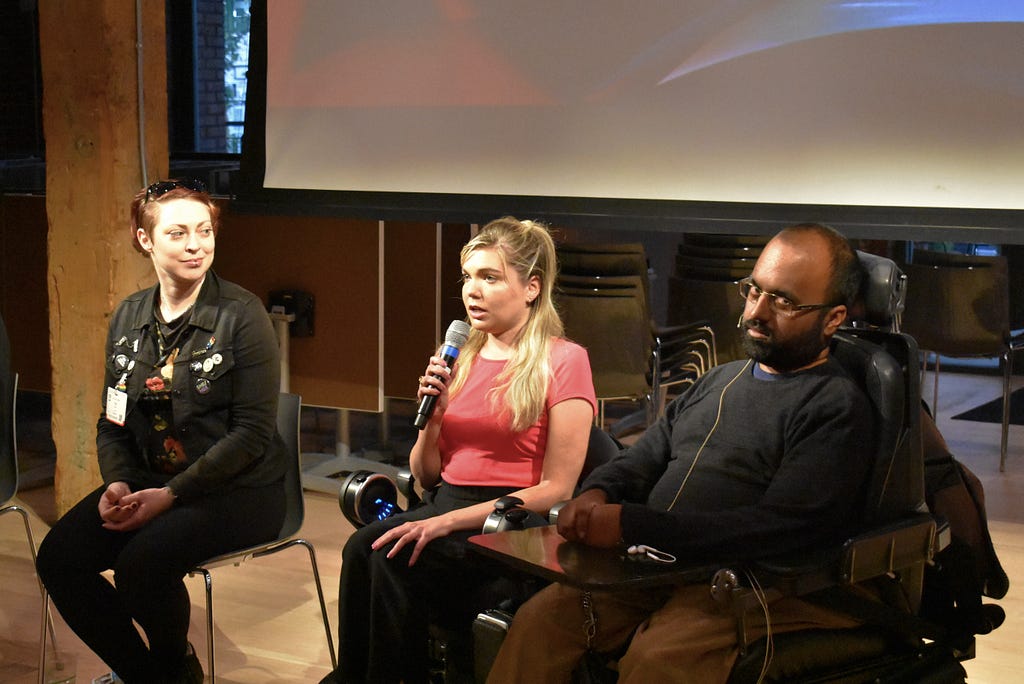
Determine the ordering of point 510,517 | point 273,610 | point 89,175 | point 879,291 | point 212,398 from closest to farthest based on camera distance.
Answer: point 879,291, point 510,517, point 212,398, point 273,610, point 89,175

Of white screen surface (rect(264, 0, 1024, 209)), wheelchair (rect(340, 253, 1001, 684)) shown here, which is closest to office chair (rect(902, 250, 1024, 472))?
white screen surface (rect(264, 0, 1024, 209))

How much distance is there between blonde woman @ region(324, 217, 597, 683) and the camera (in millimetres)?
2559

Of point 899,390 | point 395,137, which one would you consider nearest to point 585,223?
point 395,137

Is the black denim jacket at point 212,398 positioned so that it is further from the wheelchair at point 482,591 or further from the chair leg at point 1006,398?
the chair leg at point 1006,398

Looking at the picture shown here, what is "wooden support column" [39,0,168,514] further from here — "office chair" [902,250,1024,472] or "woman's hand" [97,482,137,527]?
"office chair" [902,250,1024,472]

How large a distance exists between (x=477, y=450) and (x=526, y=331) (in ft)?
0.96

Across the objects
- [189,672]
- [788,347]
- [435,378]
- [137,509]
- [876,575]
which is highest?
[788,347]

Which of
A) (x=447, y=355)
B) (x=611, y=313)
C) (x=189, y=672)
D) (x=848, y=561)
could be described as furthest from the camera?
(x=611, y=313)

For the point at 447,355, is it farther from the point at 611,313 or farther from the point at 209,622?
the point at 611,313

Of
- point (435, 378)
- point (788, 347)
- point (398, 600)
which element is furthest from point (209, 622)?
point (788, 347)

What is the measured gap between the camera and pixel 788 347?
2.25 metres

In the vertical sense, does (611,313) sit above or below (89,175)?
below

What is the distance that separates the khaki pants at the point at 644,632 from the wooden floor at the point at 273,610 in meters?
1.14

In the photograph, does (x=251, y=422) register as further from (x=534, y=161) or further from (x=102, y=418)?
(x=534, y=161)
